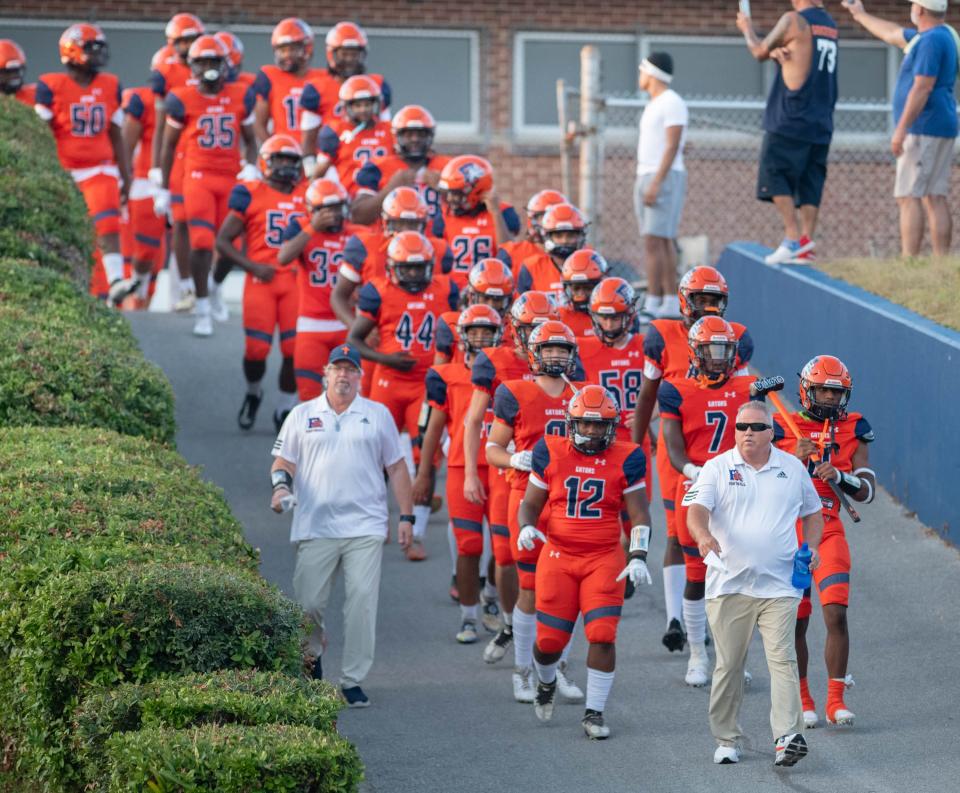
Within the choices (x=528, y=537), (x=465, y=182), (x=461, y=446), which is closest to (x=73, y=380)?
(x=461, y=446)

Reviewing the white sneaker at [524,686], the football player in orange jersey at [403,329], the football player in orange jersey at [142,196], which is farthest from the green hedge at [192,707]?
the football player in orange jersey at [142,196]

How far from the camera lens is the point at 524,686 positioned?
10.2m

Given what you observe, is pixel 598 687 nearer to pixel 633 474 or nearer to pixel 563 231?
pixel 633 474

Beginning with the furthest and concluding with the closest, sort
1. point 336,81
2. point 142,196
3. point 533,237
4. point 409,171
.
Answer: point 142,196 < point 336,81 < point 409,171 < point 533,237

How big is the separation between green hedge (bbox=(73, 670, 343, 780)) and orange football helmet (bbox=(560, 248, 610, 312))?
16.0 feet

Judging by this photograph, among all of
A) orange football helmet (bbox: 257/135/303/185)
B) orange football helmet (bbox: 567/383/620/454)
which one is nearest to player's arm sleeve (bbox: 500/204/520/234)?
orange football helmet (bbox: 257/135/303/185)

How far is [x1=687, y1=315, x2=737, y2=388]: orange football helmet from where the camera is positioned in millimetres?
10156

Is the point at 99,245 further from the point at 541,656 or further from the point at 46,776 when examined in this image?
the point at 46,776

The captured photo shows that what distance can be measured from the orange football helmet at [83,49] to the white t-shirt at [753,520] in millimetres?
10074

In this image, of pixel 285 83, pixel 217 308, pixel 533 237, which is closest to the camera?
pixel 533 237

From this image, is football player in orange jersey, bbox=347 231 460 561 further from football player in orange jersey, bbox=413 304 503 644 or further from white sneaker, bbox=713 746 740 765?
white sneaker, bbox=713 746 740 765

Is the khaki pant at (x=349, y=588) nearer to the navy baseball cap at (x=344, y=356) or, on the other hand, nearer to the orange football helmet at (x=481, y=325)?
the navy baseball cap at (x=344, y=356)

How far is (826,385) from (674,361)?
3.90 ft

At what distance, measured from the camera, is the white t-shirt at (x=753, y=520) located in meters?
9.04
